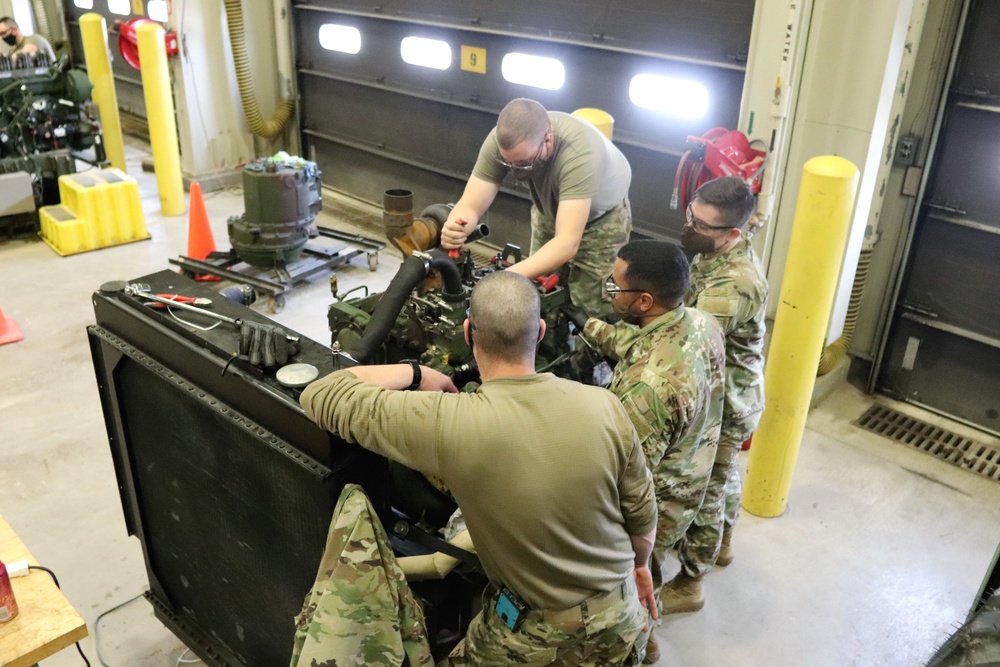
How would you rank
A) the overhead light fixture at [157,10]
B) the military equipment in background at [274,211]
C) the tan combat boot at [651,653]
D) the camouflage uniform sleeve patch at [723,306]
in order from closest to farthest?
the camouflage uniform sleeve patch at [723,306], the tan combat boot at [651,653], the military equipment in background at [274,211], the overhead light fixture at [157,10]

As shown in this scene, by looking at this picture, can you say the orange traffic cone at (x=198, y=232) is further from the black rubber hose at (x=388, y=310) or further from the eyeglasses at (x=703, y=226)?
the eyeglasses at (x=703, y=226)

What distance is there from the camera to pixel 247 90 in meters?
7.49

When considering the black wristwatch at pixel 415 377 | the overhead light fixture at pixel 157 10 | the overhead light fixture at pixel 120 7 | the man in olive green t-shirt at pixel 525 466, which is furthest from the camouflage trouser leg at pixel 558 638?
the overhead light fixture at pixel 120 7

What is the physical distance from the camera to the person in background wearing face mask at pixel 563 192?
331 centimetres

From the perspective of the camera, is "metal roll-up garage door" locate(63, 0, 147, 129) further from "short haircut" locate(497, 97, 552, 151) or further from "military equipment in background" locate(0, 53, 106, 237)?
"short haircut" locate(497, 97, 552, 151)

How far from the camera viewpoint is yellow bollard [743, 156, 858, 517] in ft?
10.4

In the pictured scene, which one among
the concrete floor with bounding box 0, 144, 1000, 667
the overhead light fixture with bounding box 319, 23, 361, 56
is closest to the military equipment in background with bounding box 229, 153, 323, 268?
the concrete floor with bounding box 0, 144, 1000, 667

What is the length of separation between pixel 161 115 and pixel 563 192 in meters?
4.80

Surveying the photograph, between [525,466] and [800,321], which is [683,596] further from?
[525,466]

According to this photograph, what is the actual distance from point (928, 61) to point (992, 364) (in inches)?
64.4

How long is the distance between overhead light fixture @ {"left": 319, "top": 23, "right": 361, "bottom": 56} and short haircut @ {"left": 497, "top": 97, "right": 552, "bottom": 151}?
4.32 metres

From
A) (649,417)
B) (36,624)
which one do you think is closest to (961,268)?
(649,417)

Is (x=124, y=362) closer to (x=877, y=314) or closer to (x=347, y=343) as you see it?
(x=347, y=343)

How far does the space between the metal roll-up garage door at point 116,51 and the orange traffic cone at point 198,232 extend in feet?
15.2
